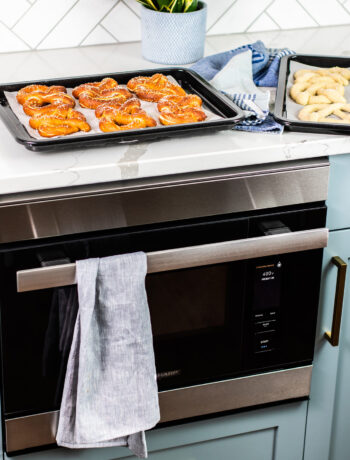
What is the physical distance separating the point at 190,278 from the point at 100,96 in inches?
16.2

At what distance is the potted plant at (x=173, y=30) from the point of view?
6.11 feet

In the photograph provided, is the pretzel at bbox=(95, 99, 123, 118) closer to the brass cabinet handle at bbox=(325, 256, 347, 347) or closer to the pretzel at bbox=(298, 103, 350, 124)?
the pretzel at bbox=(298, 103, 350, 124)

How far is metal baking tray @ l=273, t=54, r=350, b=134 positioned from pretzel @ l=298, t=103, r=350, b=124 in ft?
0.11

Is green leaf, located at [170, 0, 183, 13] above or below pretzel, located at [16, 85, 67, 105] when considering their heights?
above

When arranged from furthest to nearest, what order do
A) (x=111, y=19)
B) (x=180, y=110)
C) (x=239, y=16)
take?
(x=239, y=16), (x=111, y=19), (x=180, y=110)

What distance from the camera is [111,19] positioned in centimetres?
207

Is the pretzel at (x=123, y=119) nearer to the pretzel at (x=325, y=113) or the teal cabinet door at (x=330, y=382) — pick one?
the pretzel at (x=325, y=113)

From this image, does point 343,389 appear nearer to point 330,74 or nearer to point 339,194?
point 339,194

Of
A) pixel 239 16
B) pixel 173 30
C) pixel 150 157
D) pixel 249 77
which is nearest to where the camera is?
pixel 150 157

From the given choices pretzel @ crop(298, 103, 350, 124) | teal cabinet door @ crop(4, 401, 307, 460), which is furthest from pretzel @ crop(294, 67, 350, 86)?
teal cabinet door @ crop(4, 401, 307, 460)

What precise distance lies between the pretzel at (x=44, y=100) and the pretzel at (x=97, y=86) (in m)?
0.05

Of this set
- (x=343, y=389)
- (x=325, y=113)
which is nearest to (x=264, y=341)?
(x=343, y=389)

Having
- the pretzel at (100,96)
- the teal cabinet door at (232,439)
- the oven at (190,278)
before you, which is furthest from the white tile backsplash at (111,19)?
the teal cabinet door at (232,439)

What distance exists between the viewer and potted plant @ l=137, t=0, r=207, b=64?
1861mm
